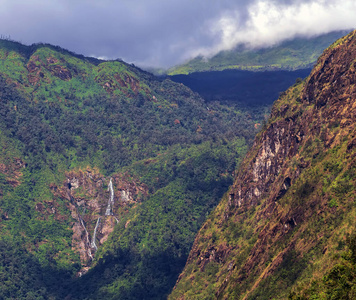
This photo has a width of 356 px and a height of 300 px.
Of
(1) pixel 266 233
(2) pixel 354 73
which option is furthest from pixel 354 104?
(1) pixel 266 233

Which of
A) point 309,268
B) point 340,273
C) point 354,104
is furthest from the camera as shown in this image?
point 354,104

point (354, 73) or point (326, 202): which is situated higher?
point (354, 73)

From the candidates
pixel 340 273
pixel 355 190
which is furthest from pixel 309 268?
pixel 340 273

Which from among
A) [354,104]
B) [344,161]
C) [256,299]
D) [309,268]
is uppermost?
[354,104]

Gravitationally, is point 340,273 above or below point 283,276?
above

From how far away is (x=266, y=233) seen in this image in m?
195

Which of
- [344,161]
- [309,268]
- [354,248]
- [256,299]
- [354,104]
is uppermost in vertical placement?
[354,104]

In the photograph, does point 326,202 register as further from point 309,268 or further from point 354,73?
point 354,73

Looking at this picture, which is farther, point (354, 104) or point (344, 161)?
point (354, 104)

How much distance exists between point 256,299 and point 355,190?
44300 millimetres

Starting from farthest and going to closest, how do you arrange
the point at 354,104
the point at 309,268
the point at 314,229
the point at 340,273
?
the point at 354,104 → the point at 314,229 → the point at 309,268 → the point at 340,273

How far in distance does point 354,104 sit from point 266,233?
50.6 m

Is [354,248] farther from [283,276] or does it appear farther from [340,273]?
[283,276]

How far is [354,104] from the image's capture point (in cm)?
18750
